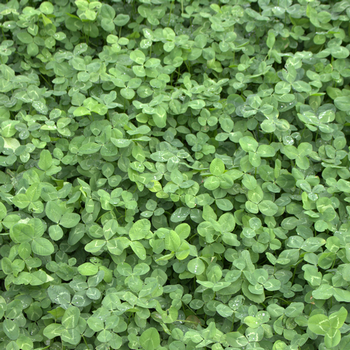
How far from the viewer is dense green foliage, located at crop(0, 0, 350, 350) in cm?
215

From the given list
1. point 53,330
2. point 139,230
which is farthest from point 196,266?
point 53,330

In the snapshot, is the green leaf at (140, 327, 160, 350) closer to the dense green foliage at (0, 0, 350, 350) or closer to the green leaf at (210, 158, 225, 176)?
the dense green foliage at (0, 0, 350, 350)

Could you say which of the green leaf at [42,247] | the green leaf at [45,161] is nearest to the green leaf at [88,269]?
the green leaf at [42,247]

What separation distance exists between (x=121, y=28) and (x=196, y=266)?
95.7 inches

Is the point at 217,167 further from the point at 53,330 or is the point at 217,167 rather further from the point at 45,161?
the point at 53,330

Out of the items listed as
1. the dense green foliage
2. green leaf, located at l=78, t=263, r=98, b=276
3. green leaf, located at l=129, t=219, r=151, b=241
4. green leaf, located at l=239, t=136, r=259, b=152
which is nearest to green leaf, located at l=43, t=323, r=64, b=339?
the dense green foliage

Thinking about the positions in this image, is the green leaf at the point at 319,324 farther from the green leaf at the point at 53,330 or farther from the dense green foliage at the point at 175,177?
the green leaf at the point at 53,330

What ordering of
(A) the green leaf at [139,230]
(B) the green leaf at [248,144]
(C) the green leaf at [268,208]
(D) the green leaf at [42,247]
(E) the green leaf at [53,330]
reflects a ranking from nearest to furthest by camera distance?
(E) the green leaf at [53,330]
(D) the green leaf at [42,247]
(A) the green leaf at [139,230]
(C) the green leaf at [268,208]
(B) the green leaf at [248,144]

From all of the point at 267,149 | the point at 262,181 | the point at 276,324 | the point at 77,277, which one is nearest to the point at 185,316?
the point at 276,324

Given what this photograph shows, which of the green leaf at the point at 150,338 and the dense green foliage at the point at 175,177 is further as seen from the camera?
the dense green foliage at the point at 175,177

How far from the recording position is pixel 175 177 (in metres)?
2.56

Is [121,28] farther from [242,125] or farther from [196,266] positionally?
[196,266]

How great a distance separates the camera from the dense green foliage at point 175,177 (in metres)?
2.15

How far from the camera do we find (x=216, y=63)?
3.30 meters
